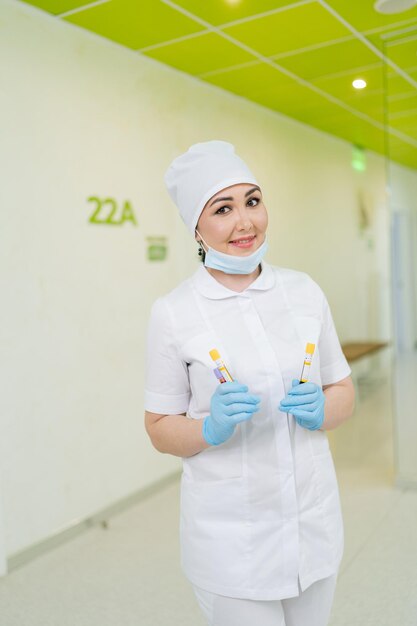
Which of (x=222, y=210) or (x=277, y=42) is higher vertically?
(x=277, y=42)

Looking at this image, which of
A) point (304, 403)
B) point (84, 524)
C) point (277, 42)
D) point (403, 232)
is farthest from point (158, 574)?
point (277, 42)

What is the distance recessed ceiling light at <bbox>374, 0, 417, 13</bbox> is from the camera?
315cm

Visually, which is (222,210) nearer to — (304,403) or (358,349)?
(304,403)

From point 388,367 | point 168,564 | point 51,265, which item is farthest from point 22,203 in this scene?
point 388,367

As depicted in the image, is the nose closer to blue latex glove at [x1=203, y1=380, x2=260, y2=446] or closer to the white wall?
blue latex glove at [x1=203, y1=380, x2=260, y2=446]


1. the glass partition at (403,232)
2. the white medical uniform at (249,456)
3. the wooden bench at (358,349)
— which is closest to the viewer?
the white medical uniform at (249,456)

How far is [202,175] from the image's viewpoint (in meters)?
1.51

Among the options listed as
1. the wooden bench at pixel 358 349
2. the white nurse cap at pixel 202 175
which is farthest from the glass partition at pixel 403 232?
the white nurse cap at pixel 202 175

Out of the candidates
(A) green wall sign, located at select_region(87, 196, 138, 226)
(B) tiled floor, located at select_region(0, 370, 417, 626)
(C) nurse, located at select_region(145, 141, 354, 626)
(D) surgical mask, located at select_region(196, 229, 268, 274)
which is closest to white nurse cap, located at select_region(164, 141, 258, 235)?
(C) nurse, located at select_region(145, 141, 354, 626)

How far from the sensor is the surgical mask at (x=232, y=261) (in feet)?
4.87

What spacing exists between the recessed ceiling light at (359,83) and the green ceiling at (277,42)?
4cm

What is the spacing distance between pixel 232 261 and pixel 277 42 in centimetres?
270

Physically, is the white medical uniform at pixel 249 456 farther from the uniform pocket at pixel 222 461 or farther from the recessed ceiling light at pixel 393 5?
the recessed ceiling light at pixel 393 5

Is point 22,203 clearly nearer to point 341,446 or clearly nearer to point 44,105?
point 44,105
